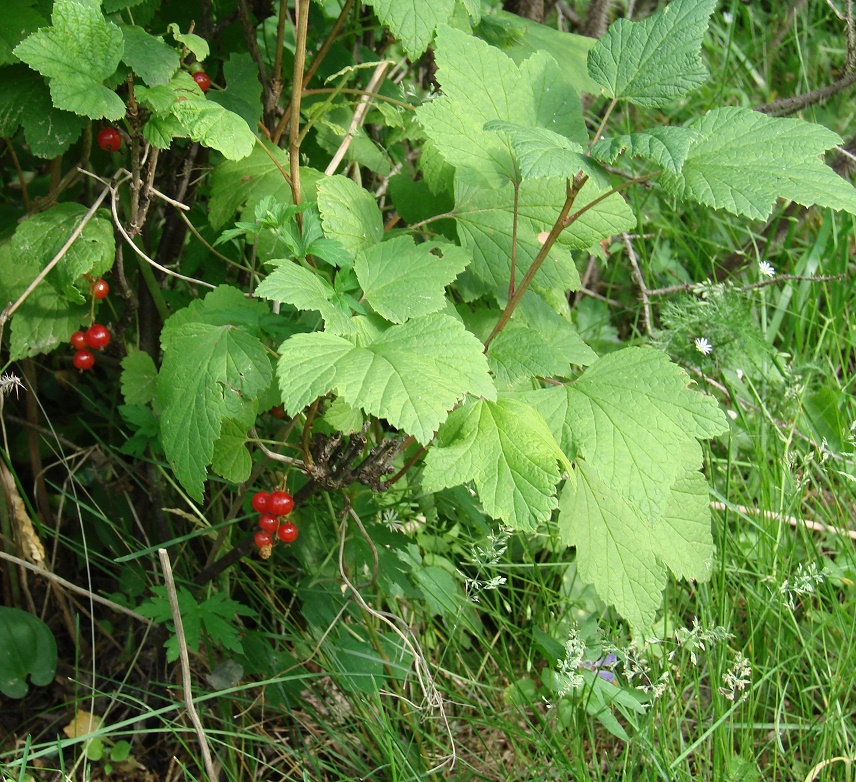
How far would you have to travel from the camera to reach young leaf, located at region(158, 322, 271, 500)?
1270mm

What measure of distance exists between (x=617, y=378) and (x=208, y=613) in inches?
34.8

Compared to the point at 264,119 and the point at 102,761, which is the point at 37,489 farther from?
the point at 264,119

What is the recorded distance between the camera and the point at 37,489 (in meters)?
1.96

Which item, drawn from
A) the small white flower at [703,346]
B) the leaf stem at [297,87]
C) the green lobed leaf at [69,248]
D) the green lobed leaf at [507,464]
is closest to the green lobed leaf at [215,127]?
the leaf stem at [297,87]

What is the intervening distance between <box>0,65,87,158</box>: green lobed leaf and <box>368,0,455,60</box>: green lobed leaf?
0.60m

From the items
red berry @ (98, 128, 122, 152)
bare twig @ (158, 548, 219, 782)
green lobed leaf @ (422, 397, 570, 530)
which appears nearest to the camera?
green lobed leaf @ (422, 397, 570, 530)

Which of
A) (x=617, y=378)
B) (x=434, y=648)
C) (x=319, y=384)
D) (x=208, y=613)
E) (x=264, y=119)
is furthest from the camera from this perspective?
(x=434, y=648)

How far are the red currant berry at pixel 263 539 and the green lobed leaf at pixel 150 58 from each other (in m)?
0.79

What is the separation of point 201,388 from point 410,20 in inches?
27.1

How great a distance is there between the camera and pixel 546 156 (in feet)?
3.70

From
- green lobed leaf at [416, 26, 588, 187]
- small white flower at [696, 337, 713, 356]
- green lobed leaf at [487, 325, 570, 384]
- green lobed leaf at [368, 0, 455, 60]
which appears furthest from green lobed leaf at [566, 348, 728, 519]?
small white flower at [696, 337, 713, 356]

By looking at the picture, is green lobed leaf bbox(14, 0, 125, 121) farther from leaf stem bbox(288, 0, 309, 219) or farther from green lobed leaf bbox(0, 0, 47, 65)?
leaf stem bbox(288, 0, 309, 219)

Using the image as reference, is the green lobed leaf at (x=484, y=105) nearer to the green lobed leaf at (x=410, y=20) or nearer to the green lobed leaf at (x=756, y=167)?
the green lobed leaf at (x=410, y=20)

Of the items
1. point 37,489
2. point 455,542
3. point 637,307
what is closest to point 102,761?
point 37,489
